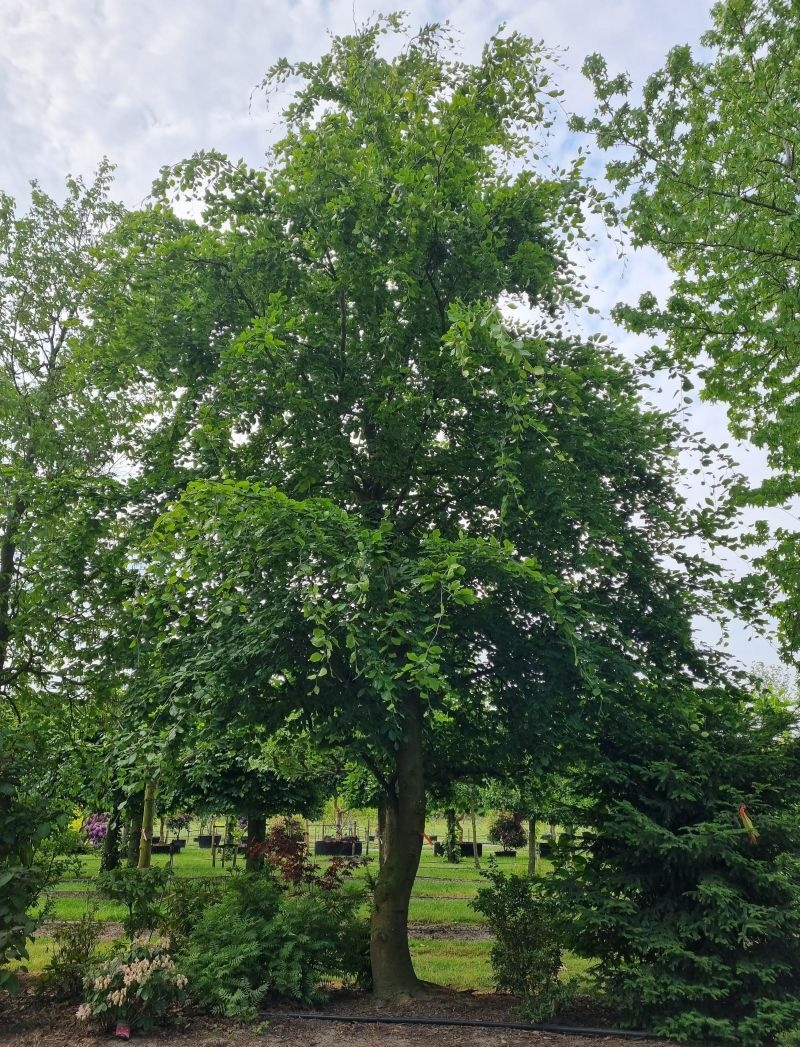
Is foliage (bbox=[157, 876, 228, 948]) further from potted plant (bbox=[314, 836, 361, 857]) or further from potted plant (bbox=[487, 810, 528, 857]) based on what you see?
potted plant (bbox=[487, 810, 528, 857])

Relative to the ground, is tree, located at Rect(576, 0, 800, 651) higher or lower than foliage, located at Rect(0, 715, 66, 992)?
higher

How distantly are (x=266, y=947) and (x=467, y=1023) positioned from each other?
6.08ft

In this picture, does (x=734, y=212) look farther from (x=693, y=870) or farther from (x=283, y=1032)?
(x=283, y=1032)

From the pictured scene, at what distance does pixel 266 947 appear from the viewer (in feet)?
21.5

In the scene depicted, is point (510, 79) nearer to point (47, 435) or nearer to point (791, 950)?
point (47, 435)

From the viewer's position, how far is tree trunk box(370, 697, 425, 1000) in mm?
6969

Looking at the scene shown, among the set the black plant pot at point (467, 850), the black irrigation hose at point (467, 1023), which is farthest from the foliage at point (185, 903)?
the black plant pot at point (467, 850)

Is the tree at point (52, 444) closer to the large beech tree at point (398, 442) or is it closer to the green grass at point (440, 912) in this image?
the large beech tree at point (398, 442)

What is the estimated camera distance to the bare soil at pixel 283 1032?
17.6ft

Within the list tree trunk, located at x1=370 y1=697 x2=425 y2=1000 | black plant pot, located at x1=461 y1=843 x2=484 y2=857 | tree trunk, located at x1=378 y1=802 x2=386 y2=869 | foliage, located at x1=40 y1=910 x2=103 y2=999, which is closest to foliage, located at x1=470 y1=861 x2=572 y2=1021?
tree trunk, located at x1=370 y1=697 x2=425 y2=1000

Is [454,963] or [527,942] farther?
[454,963]

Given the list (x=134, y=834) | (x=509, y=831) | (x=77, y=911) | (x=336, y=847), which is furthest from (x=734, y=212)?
(x=509, y=831)

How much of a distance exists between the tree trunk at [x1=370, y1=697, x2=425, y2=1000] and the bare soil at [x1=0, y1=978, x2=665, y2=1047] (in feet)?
1.67

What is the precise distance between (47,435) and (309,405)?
474cm
